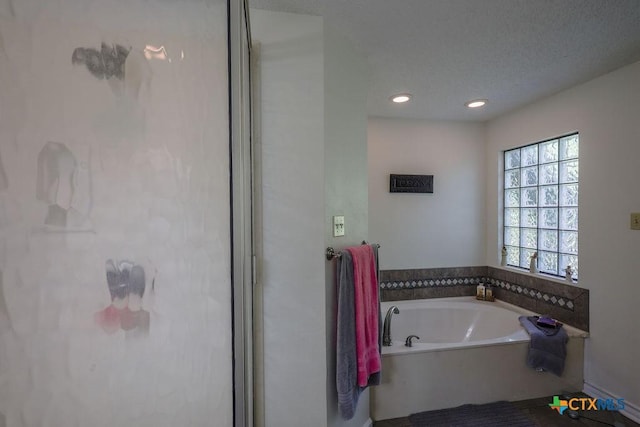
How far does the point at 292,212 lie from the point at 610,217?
2.14 metres

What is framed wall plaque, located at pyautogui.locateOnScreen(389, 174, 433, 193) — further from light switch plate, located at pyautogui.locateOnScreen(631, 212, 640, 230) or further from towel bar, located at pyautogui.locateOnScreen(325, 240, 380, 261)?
towel bar, located at pyautogui.locateOnScreen(325, 240, 380, 261)

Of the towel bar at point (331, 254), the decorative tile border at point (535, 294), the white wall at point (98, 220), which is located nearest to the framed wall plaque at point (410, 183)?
the decorative tile border at point (535, 294)

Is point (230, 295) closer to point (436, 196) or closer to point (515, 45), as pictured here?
point (515, 45)

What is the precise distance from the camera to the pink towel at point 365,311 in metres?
1.49

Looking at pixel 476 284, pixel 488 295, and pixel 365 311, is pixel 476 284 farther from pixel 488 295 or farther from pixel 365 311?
pixel 365 311

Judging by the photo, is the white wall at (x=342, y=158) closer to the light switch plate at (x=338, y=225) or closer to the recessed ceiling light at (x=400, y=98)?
the light switch plate at (x=338, y=225)

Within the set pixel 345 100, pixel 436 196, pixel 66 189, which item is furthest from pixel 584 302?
pixel 66 189

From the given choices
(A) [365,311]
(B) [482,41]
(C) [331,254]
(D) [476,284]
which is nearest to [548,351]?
(D) [476,284]

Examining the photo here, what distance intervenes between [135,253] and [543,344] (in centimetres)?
267

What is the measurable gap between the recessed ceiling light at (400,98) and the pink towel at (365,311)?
1.37 m

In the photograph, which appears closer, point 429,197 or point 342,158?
point 342,158

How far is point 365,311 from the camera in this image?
5.11 feet

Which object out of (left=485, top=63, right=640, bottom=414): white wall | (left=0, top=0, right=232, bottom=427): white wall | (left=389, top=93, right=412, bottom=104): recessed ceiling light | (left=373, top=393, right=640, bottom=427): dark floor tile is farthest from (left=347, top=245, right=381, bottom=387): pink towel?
(left=485, top=63, right=640, bottom=414): white wall

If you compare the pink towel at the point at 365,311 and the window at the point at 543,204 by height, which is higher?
the window at the point at 543,204
